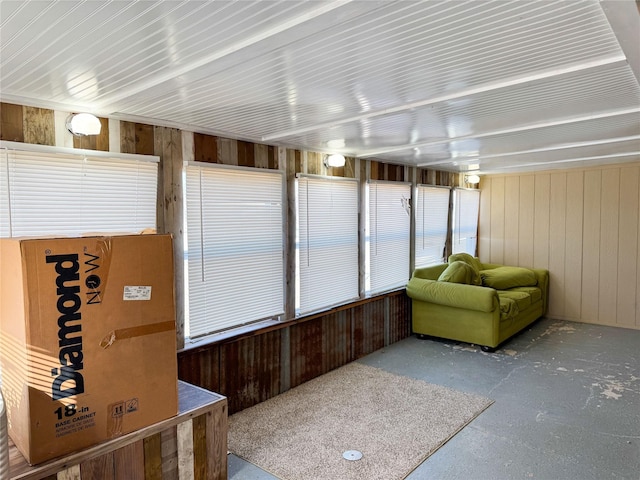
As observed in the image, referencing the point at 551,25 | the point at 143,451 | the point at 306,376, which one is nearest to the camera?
the point at 551,25

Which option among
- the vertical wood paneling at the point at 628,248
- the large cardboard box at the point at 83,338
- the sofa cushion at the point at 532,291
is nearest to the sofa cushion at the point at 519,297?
the sofa cushion at the point at 532,291

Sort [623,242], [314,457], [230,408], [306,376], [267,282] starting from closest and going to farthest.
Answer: [314,457] < [230,408] < [267,282] < [306,376] < [623,242]

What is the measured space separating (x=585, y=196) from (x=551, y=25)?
511cm

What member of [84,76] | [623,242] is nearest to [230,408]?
[84,76]

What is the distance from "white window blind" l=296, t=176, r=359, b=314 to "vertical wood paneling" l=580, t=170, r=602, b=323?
3.46m

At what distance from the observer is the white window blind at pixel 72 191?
7.44 ft

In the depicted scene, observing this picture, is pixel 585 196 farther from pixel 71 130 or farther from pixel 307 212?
pixel 71 130

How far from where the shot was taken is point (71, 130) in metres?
2.50

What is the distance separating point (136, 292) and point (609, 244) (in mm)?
5995

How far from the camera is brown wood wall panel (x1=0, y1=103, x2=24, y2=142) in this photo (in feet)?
7.39

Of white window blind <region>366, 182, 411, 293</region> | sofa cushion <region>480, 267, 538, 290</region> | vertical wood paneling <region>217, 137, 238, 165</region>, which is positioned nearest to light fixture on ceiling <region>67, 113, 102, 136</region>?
vertical wood paneling <region>217, 137, 238, 165</region>

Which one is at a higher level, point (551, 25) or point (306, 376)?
point (551, 25)

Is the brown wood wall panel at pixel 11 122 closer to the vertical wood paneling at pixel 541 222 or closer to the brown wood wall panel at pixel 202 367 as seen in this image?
the brown wood wall panel at pixel 202 367

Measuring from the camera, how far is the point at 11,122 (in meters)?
2.29
